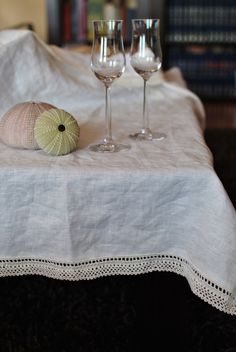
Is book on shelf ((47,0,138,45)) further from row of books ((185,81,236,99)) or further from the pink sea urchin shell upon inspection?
the pink sea urchin shell

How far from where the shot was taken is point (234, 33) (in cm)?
286

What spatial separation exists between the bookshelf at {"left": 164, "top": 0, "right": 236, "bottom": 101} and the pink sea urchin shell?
209cm

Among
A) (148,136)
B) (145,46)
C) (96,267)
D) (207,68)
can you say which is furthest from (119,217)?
(207,68)

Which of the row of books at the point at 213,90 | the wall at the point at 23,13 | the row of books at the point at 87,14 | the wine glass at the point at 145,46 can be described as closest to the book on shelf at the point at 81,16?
the row of books at the point at 87,14

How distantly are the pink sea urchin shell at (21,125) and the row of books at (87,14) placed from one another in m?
1.96

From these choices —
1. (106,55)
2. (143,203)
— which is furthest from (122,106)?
(143,203)

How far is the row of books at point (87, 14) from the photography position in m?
2.79

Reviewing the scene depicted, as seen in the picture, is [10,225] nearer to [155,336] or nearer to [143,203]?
[143,203]

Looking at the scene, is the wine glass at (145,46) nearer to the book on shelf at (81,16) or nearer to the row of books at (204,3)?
the book on shelf at (81,16)

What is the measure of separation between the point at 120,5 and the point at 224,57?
633 millimetres

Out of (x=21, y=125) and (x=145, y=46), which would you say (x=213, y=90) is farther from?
(x=21, y=125)

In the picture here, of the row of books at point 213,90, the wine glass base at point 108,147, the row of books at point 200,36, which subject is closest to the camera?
the wine glass base at point 108,147

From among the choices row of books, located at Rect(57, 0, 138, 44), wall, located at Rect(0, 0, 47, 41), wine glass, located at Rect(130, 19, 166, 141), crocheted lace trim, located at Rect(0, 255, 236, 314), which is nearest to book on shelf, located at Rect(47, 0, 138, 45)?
row of books, located at Rect(57, 0, 138, 44)

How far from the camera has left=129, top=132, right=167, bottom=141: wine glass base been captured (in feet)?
3.18
